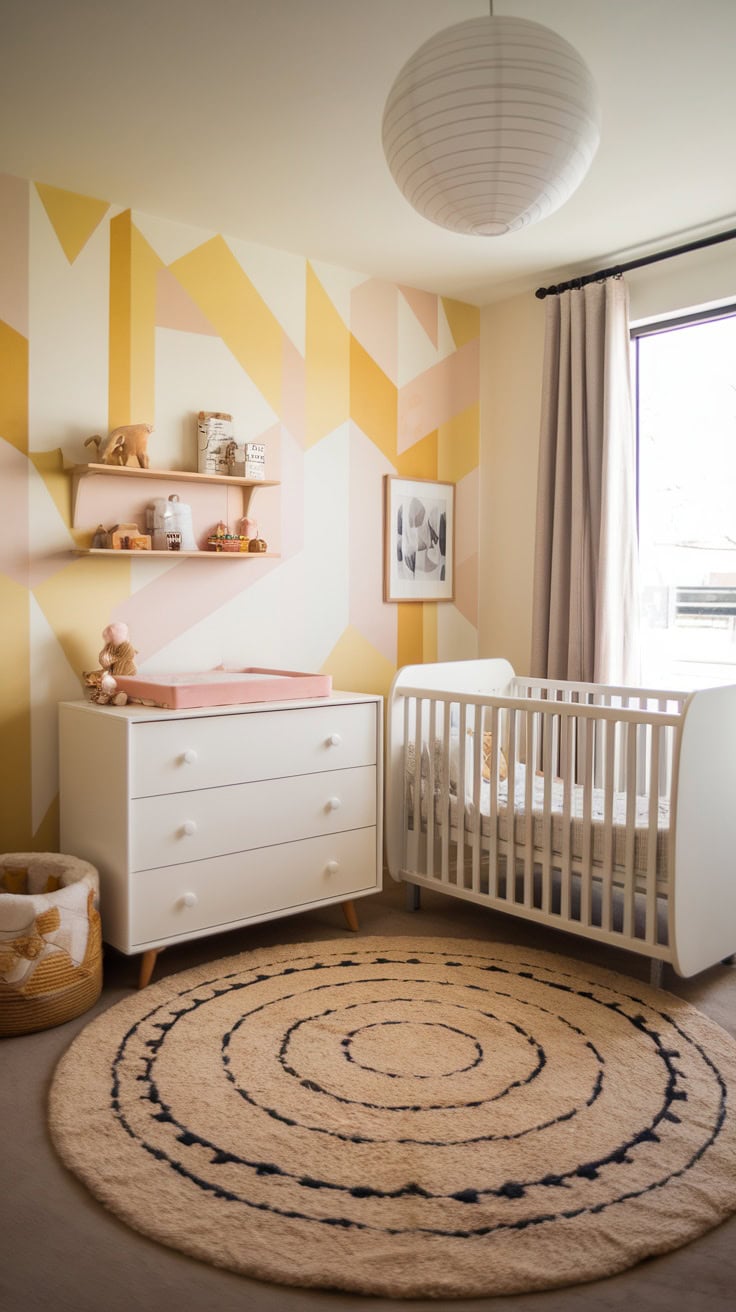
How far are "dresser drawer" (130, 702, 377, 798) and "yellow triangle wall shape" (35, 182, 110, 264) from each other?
152cm

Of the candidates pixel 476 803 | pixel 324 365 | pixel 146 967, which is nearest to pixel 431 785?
pixel 476 803

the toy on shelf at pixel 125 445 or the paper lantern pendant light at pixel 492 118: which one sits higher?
the paper lantern pendant light at pixel 492 118

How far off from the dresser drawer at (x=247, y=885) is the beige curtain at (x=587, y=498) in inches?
44.5

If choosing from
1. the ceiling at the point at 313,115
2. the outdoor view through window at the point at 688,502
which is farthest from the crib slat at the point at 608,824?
the ceiling at the point at 313,115

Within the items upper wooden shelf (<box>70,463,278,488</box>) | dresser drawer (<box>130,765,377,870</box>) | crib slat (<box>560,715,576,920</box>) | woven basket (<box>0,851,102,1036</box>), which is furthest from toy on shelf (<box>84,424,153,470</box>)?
crib slat (<box>560,715,576,920</box>)

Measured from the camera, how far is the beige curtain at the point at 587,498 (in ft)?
11.2

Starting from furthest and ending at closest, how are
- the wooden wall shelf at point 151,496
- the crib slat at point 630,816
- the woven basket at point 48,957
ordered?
1. the wooden wall shelf at point 151,496
2. the crib slat at point 630,816
3. the woven basket at point 48,957

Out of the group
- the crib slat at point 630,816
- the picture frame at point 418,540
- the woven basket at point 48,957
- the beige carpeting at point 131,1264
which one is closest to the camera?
the beige carpeting at point 131,1264

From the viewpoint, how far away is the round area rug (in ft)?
4.85

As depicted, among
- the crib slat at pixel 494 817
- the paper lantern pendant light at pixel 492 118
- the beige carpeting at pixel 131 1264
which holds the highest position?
the paper lantern pendant light at pixel 492 118

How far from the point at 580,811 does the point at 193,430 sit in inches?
69.3

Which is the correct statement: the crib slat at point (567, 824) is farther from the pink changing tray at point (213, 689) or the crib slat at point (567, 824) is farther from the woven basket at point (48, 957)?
the woven basket at point (48, 957)

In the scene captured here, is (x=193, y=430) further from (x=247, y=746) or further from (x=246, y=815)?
(x=246, y=815)

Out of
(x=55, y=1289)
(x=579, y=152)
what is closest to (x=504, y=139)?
(x=579, y=152)
